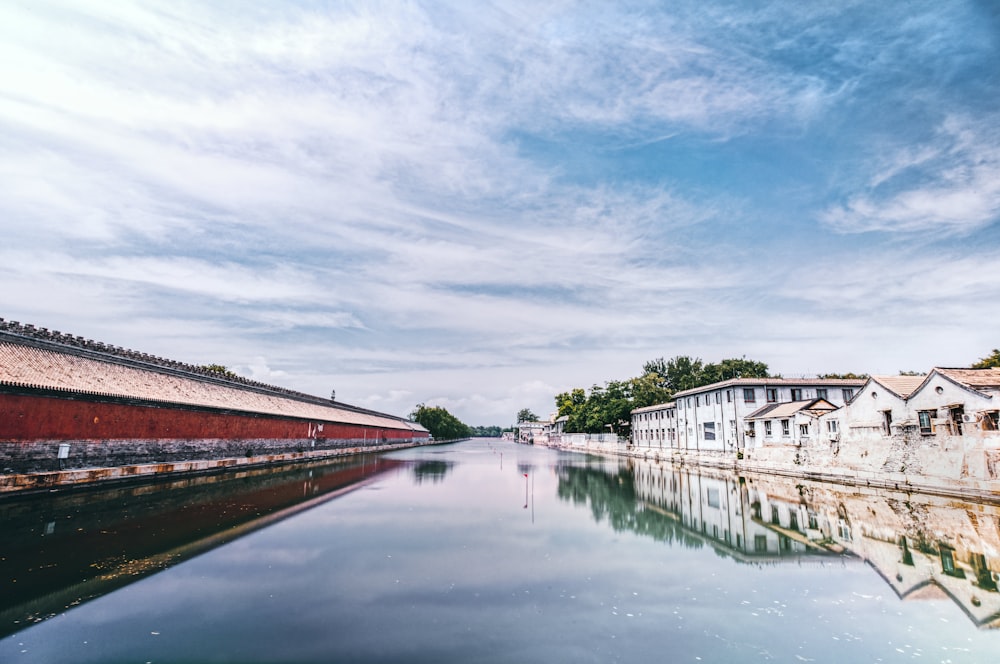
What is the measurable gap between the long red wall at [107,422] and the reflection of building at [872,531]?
2599 cm

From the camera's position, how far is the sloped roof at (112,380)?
68.0 feet

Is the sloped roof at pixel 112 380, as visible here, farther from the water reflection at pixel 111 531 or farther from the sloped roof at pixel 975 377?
the sloped roof at pixel 975 377

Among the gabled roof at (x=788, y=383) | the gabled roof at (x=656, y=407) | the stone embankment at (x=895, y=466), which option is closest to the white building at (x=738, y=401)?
the gabled roof at (x=788, y=383)

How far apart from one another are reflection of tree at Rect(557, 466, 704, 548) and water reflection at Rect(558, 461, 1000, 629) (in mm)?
Answer: 42

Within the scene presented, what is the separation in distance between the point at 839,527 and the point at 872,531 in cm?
97

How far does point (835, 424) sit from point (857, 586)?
23799mm

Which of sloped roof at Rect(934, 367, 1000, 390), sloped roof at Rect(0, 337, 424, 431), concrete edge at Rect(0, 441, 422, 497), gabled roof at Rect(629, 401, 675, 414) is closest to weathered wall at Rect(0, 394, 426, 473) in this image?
concrete edge at Rect(0, 441, 422, 497)

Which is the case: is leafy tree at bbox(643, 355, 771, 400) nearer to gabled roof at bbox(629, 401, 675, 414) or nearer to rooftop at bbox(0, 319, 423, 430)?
gabled roof at bbox(629, 401, 675, 414)

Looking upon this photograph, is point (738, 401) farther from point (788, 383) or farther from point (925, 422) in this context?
point (925, 422)

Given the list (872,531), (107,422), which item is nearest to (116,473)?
(107,422)

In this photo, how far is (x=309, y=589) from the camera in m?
8.94

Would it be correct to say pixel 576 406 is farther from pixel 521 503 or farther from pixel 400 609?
pixel 400 609

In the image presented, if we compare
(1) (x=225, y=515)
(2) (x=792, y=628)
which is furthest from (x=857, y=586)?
(1) (x=225, y=515)

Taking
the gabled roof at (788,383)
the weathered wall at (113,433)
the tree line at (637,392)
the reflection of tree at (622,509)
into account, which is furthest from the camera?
the tree line at (637,392)
